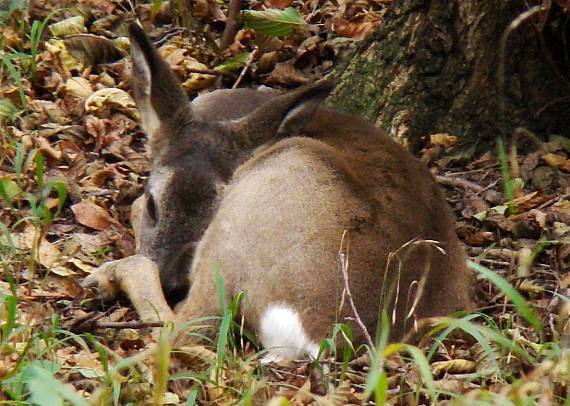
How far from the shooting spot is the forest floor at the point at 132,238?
434cm

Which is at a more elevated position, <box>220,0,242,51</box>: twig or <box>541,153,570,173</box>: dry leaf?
<box>220,0,242,51</box>: twig

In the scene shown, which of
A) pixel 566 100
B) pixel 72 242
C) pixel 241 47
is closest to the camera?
pixel 72 242

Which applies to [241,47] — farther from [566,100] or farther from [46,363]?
[46,363]

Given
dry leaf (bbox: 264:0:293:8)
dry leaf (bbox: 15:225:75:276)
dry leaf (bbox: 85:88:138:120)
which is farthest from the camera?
dry leaf (bbox: 264:0:293:8)

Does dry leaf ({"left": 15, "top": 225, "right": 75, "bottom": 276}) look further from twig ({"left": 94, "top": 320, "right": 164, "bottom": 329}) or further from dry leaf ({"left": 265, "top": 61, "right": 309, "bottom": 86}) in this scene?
dry leaf ({"left": 265, "top": 61, "right": 309, "bottom": 86})

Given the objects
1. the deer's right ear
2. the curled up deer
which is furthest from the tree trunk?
the deer's right ear

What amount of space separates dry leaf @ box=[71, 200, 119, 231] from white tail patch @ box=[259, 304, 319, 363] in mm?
1879

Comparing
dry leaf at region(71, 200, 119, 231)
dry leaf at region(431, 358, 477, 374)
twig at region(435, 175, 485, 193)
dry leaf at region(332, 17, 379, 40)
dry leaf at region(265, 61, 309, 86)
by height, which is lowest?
dry leaf at region(71, 200, 119, 231)

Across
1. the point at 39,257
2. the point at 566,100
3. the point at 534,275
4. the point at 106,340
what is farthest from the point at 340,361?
the point at 566,100

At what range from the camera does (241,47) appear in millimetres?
8406

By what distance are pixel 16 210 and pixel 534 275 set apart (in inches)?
110

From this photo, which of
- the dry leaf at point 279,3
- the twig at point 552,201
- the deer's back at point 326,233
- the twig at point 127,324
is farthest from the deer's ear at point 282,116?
the dry leaf at point 279,3

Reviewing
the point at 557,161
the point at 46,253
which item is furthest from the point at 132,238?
the point at 557,161

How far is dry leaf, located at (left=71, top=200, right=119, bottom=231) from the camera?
6582mm
